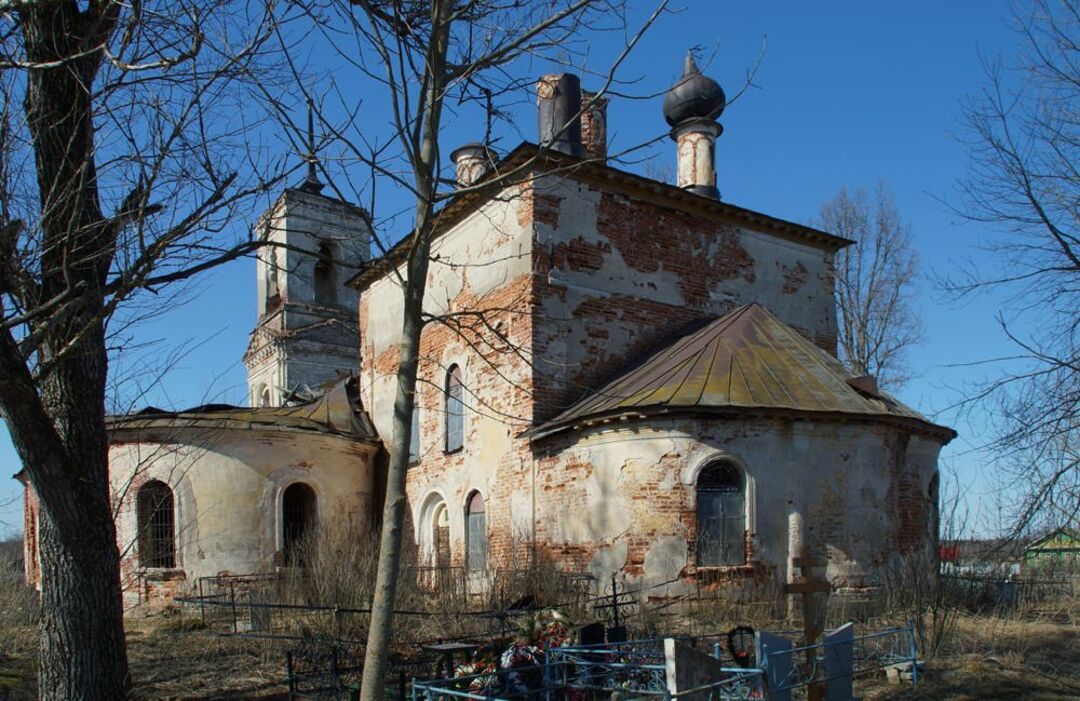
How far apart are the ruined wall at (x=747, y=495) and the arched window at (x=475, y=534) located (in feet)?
8.59

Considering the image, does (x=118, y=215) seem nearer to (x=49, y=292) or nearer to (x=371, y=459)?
(x=49, y=292)

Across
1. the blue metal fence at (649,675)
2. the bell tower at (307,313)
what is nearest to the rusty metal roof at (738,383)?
the blue metal fence at (649,675)

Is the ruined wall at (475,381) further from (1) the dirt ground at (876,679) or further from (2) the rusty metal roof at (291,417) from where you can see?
(1) the dirt ground at (876,679)

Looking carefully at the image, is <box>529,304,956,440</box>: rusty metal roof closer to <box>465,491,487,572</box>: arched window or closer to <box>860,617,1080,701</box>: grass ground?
<box>465,491,487,572</box>: arched window

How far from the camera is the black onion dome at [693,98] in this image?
19609 millimetres

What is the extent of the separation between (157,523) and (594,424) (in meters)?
8.54

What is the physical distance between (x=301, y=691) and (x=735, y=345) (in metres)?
9.12

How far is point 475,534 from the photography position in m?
16.8

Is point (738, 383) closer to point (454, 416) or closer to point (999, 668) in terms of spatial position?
point (999, 668)

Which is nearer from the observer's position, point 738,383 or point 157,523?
point 738,383

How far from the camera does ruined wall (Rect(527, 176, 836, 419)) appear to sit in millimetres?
15609

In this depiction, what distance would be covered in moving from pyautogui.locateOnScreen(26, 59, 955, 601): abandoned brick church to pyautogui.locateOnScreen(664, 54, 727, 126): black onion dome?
5 centimetres

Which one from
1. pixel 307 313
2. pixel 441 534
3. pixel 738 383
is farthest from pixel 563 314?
pixel 307 313

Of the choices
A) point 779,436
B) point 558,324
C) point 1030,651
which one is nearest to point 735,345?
point 779,436
